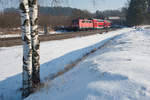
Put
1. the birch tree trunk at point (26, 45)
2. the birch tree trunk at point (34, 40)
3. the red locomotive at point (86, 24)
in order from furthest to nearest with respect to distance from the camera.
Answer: the red locomotive at point (86, 24), the birch tree trunk at point (34, 40), the birch tree trunk at point (26, 45)

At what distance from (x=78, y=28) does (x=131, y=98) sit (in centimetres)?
3314

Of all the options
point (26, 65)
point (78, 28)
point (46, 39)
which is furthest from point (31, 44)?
point (78, 28)

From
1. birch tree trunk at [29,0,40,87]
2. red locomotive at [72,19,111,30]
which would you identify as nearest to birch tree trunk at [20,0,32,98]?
birch tree trunk at [29,0,40,87]

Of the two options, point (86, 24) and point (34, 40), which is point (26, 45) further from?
point (86, 24)

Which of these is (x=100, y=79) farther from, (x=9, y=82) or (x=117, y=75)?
(x=9, y=82)

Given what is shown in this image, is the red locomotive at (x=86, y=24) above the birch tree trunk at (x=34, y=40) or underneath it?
above

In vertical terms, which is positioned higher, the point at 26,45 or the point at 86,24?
the point at 86,24

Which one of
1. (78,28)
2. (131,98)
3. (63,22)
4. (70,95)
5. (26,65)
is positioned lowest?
(70,95)

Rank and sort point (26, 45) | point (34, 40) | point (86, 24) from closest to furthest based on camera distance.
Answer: point (26, 45)
point (34, 40)
point (86, 24)

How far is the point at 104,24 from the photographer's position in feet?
157

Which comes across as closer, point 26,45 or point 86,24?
point 26,45

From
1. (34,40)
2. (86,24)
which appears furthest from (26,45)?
(86,24)

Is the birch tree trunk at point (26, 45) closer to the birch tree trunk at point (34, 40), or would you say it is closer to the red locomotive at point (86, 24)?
the birch tree trunk at point (34, 40)

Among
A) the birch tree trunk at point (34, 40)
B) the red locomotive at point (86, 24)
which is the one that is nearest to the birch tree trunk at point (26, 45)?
the birch tree trunk at point (34, 40)
